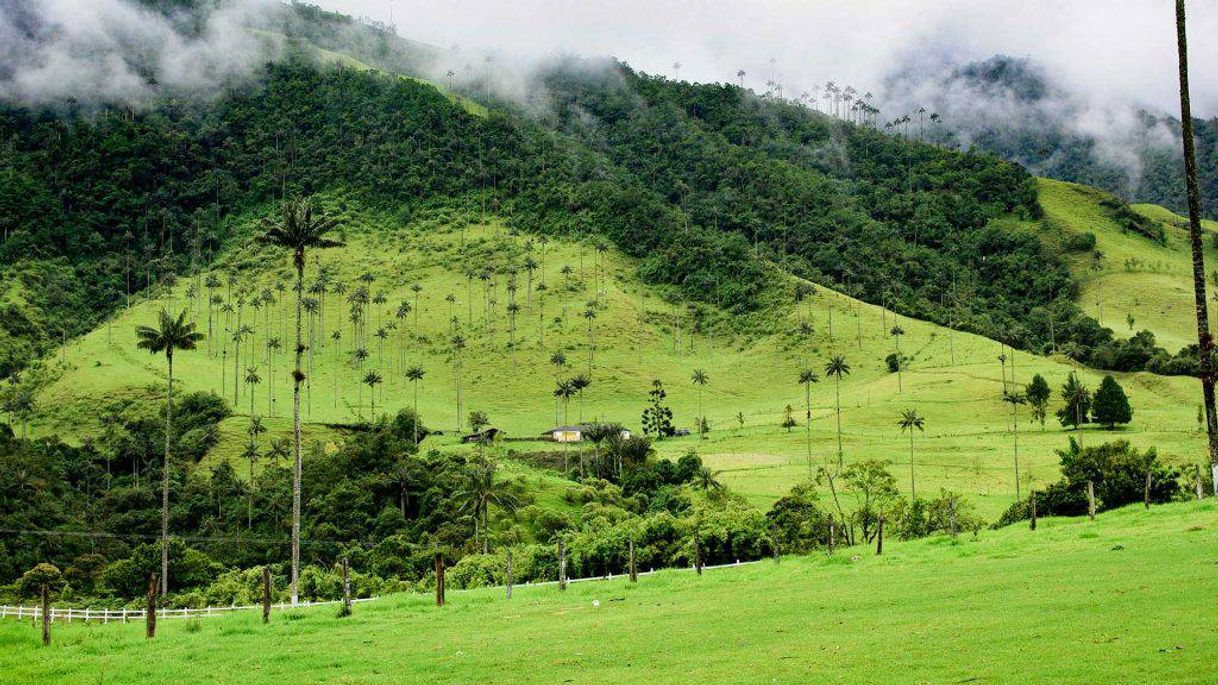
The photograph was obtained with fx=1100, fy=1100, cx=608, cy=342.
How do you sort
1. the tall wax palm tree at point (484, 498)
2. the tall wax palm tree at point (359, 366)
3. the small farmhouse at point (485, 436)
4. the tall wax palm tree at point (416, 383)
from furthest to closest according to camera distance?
the tall wax palm tree at point (359, 366), the tall wax palm tree at point (416, 383), the small farmhouse at point (485, 436), the tall wax palm tree at point (484, 498)

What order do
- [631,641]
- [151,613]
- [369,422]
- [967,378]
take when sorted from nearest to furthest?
[631,641]
[151,613]
[369,422]
[967,378]

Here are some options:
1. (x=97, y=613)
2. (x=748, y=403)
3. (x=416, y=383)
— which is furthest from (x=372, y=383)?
(x=97, y=613)

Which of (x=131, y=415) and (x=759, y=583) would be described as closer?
(x=759, y=583)

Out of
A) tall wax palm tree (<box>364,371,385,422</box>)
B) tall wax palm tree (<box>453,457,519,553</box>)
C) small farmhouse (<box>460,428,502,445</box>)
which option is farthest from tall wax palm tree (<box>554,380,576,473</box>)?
tall wax palm tree (<box>453,457,519,553</box>)

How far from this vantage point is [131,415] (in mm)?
163875

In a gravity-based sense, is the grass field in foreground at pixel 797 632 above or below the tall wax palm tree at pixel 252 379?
below

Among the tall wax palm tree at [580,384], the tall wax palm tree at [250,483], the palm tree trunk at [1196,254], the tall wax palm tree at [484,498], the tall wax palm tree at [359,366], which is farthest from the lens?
the tall wax palm tree at [359,366]

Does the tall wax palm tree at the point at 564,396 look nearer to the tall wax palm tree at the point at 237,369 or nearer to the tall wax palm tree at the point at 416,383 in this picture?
the tall wax palm tree at the point at 416,383

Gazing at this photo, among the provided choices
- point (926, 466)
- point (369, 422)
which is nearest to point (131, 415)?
point (369, 422)

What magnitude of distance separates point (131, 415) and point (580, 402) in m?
69.4

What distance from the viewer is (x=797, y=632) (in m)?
27.3

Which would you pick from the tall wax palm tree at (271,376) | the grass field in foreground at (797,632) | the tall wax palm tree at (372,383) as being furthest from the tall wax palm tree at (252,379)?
the grass field in foreground at (797,632)

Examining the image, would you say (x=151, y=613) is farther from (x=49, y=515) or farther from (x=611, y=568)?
(x=49, y=515)

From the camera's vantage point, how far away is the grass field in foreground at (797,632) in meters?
21.2
